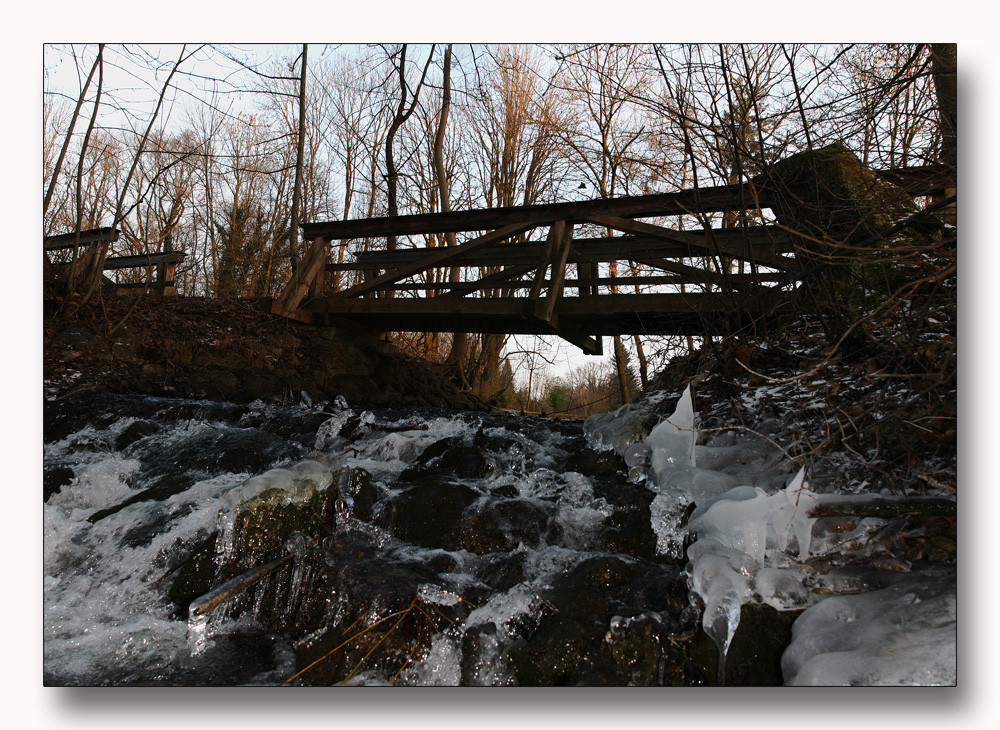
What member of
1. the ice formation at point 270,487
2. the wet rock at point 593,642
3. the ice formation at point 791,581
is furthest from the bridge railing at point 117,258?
the ice formation at point 791,581

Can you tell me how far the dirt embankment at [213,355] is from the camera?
487cm

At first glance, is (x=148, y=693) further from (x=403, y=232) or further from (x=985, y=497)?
(x=403, y=232)

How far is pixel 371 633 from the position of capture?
2137 millimetres

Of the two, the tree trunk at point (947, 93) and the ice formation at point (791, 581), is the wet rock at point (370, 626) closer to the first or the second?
the ice formation at point (791, 581)

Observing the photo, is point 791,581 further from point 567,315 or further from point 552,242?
point 552,242

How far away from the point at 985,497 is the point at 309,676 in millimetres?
2581

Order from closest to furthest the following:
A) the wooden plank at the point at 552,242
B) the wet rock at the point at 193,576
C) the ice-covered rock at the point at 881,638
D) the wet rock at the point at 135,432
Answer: the ice-covered rock at the point at 881,638
the wet rock at the point at 193,576
the wet rock at the point at 135,432
the wooden plank at the point at 552,242

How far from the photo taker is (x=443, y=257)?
5.80 m

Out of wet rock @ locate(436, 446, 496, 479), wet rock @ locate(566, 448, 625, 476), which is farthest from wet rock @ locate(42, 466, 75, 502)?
wet rock @ locate(566, 448, 625, 476)

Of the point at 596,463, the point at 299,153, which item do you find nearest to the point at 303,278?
the point at 299,153

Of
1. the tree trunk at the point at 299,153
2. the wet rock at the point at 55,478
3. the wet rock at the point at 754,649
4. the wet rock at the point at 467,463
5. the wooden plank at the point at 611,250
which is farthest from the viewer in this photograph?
the tree trunk at the point at 299,153

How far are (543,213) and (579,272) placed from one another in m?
0.97

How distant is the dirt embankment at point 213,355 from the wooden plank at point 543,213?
3.80ft
